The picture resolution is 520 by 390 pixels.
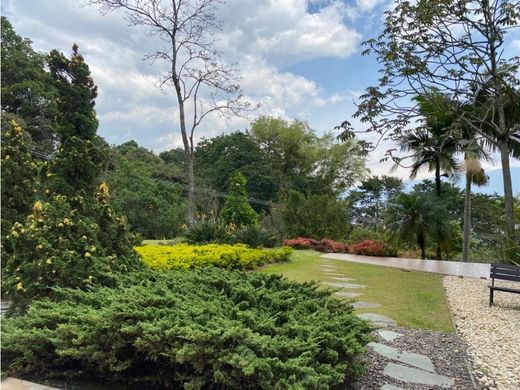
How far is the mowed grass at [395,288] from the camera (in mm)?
4703

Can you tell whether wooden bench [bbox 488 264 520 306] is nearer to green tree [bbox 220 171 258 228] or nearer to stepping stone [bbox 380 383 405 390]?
stepping stone [bbox 380 383 405 390]

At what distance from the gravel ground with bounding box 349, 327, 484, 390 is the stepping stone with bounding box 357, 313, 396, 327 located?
163mm

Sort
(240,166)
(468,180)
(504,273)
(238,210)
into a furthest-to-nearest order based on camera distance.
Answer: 1. (240,166)
2. (238,210)
3. (468,180)
4. (504,273)

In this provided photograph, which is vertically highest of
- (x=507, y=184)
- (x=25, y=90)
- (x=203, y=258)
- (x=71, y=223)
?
(x=25, y=90)

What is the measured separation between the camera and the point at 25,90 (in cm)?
2005

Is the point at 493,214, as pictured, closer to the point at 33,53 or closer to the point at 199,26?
the point at 199,26

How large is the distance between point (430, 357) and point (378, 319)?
1115 millimetres

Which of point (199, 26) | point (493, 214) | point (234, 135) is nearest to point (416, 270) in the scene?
point (199, 26)

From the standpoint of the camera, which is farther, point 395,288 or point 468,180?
point 468,180

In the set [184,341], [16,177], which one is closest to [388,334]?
[184,341]

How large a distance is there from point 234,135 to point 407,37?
22514mm

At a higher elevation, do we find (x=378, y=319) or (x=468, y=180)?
(x=468, y=180)

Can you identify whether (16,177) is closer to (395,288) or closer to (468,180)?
(395,288)

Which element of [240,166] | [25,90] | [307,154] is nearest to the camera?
[25,90]
